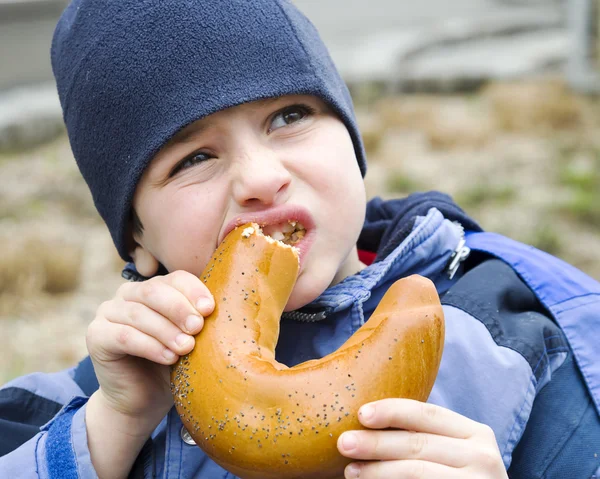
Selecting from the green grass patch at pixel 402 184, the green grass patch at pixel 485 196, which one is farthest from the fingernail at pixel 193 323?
the green grass patch at pixel 402 184

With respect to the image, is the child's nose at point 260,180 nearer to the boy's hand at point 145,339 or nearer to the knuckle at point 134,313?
the boy's hand at point 145,339

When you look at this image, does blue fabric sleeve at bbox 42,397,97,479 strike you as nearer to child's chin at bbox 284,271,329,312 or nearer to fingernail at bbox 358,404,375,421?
child's chin at bbox 284,271,329,312

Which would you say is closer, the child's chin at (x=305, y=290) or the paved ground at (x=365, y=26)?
the child's chin at (x=305, y=290)

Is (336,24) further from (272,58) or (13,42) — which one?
(272,58)

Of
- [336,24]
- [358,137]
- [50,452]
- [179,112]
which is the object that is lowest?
[336,24]

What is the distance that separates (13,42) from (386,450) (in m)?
10.5

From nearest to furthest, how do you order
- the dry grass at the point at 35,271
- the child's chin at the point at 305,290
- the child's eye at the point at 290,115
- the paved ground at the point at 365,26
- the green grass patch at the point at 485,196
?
the child's chin at the point at 305,290 < the child's eye at the point at 290,115 < the dry grass at the point at 35,271 < the green grass patch at the point at 485,196 < the paved ground at the point at 365,26

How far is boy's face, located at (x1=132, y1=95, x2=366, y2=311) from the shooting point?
1738 millimetres

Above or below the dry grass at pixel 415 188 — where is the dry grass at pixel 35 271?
above

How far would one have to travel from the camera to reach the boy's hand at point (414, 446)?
131cm

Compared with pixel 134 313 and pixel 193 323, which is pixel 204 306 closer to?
pixel 193 323

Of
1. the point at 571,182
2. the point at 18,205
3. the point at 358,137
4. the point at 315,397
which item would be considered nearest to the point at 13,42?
the point at 18,205

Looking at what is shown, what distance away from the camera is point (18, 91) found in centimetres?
1004

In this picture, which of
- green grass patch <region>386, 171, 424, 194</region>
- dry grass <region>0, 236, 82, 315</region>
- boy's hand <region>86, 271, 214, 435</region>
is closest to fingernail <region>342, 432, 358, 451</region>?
boy's hand <region>86, 271, 214, 435</region>
